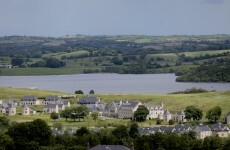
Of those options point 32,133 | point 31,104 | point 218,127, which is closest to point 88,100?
point 31,104

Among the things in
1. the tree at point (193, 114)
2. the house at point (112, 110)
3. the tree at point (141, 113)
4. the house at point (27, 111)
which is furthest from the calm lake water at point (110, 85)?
the tree at point (193, 114)

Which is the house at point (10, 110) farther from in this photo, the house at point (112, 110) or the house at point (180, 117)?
the house at point (180, 117)

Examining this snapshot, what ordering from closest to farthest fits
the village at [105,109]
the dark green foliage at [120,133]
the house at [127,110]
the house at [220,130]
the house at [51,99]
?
the dark green foliage at [120,133], the house at [220,130], the village at [105,109], the house at [127,110], the house at [51,99]

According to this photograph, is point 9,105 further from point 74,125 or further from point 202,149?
point 202,149

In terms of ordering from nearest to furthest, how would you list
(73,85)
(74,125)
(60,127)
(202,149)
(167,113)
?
(202,149) → (60,127) → (74,125) → (167,113) → (73,85)

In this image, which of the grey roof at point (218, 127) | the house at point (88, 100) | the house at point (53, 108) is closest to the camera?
the grey roof at point (218, 127)

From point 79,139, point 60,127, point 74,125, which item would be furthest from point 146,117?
point 79,139
